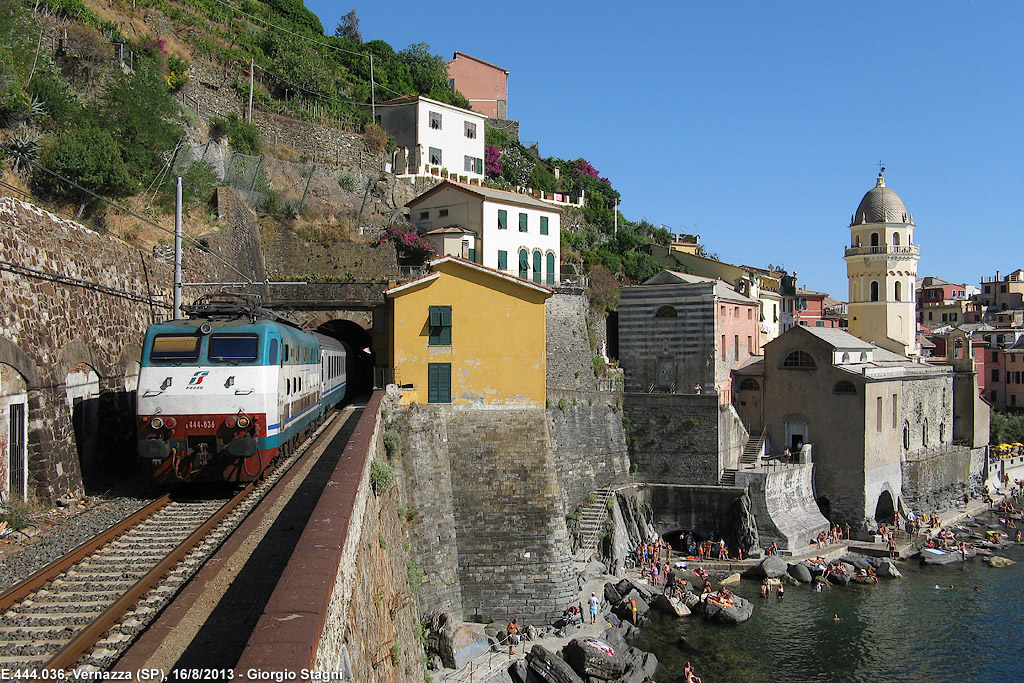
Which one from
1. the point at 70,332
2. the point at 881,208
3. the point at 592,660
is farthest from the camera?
the point at 881,208

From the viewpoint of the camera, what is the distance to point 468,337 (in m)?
23.8

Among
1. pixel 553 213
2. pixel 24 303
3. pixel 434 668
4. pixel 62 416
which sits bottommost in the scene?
pixel 434 668

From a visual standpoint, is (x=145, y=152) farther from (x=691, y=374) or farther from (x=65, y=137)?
(x=691, y=374)

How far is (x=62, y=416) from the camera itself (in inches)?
523

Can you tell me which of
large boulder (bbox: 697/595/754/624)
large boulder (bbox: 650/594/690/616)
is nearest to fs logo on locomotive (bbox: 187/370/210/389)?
large boulder (bbox: 650/594/690/616)

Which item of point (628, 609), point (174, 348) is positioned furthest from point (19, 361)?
point (628, 609)

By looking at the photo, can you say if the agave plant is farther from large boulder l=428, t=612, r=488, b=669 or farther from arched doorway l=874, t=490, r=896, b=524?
arched doorway l=874, t=490, r=896, b=524

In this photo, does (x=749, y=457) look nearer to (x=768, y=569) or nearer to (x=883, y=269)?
(x=768, y=569)

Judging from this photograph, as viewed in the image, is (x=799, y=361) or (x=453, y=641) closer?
(x=453, y=641)

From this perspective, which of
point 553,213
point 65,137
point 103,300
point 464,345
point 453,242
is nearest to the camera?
point 103,300

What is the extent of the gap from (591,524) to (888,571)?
42.1 ft

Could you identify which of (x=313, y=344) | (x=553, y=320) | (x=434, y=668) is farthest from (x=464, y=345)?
(x=553, y=320)

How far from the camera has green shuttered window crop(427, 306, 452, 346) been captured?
78.0 ft

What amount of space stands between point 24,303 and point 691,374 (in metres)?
29.7
